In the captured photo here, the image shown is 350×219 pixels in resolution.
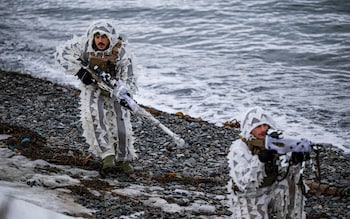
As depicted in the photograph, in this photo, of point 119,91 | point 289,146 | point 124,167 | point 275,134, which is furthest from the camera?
point 124,167

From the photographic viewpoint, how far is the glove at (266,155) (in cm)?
592

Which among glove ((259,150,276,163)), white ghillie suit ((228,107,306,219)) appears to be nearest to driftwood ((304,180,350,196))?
white ghillie suit ((228,107,306,219))

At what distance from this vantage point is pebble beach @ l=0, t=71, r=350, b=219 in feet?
24.6

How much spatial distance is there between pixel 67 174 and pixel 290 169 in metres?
3.45

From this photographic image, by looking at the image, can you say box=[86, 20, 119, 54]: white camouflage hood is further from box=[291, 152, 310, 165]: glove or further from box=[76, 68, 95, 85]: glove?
box=[291, 152, 310, 165]: glove

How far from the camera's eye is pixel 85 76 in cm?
855

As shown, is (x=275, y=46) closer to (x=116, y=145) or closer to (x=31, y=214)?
(x=116, y=145)

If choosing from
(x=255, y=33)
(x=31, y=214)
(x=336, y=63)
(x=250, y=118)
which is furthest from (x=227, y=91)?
(x=31, y=214)

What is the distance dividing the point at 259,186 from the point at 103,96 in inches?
130

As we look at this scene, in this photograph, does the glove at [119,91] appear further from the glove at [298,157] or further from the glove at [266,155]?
the glove at [298,157]

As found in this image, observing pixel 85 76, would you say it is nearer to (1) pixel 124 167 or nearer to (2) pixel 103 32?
(2) pixel 103 32

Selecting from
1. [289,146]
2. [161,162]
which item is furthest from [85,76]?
[289,146]

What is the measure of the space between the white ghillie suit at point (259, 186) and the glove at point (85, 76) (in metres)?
3.01

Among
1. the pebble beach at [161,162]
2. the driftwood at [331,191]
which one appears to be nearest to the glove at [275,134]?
the pebble beach at [161,162]
